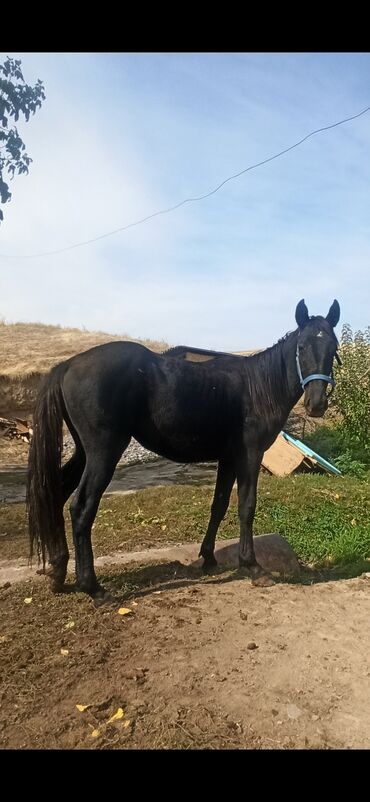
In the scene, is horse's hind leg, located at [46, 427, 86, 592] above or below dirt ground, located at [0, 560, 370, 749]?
above

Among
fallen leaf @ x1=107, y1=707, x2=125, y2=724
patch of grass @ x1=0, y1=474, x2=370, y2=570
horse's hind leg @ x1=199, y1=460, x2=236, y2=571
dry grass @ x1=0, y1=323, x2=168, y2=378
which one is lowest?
patch of grass @ x1=0, y1=474, x2=370, y2=570

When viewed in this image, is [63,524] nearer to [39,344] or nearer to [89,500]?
[89,500]

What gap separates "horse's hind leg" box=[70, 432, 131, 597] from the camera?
15.0ft

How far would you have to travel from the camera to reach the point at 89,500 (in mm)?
4586

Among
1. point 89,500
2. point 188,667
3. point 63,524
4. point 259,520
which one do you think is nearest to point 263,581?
point 188,667

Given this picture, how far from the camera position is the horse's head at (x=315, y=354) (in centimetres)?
487

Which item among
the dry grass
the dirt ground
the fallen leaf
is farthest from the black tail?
the dry grass

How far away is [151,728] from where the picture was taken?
2758mm

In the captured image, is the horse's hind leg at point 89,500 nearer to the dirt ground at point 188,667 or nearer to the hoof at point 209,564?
the dirt ground at point 188,667

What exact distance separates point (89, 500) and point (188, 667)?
166 cm

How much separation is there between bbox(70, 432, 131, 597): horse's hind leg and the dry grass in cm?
1592

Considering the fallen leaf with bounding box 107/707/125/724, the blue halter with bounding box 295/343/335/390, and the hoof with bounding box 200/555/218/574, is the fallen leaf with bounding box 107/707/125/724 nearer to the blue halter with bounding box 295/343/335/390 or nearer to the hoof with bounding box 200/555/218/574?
the hoof with bounding box 200/555/218/574

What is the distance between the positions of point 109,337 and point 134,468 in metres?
10.7
